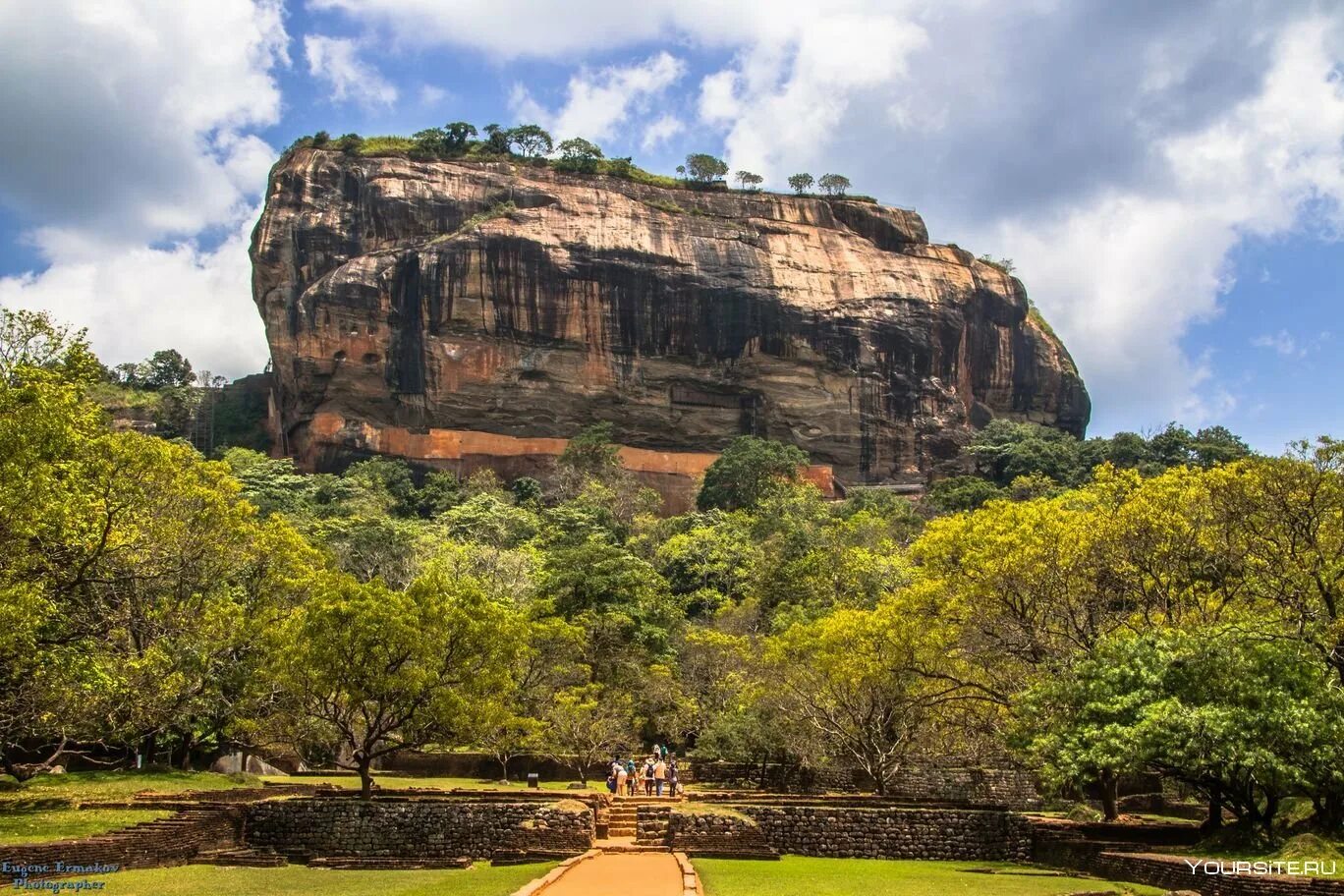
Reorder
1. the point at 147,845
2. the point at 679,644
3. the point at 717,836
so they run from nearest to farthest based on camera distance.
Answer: the point at 147,845 < the point at 717,836 < the point at 679,644

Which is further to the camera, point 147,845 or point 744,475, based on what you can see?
point 744,475

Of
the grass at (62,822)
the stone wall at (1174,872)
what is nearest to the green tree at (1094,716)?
the stone wall at (1174,872)

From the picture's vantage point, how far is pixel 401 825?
18.3m

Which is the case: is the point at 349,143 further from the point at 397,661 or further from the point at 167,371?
the point at 397,661

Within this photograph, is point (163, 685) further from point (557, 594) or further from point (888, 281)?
point (888, 281)

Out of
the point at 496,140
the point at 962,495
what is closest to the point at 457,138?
the point at 496,140

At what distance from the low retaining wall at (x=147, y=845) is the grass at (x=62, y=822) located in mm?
316

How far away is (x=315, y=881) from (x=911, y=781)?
16.1m

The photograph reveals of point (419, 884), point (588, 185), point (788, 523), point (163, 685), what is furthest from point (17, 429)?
point (588, 185)

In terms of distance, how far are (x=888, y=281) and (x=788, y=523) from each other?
88.6 feet

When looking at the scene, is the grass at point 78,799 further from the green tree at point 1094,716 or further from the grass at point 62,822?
the green tree at point 1094,716

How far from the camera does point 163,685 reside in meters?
20.2

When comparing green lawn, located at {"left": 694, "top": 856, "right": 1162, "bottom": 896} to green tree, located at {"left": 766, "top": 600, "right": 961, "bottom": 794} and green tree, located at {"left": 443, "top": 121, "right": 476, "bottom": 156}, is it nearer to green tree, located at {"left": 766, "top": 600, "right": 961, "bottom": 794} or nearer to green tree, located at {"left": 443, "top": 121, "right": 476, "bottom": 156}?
green tree, located at {"left": 766, "top": 600, "right": 961, "bottom": 794}

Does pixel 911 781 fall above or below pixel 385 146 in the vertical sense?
below
